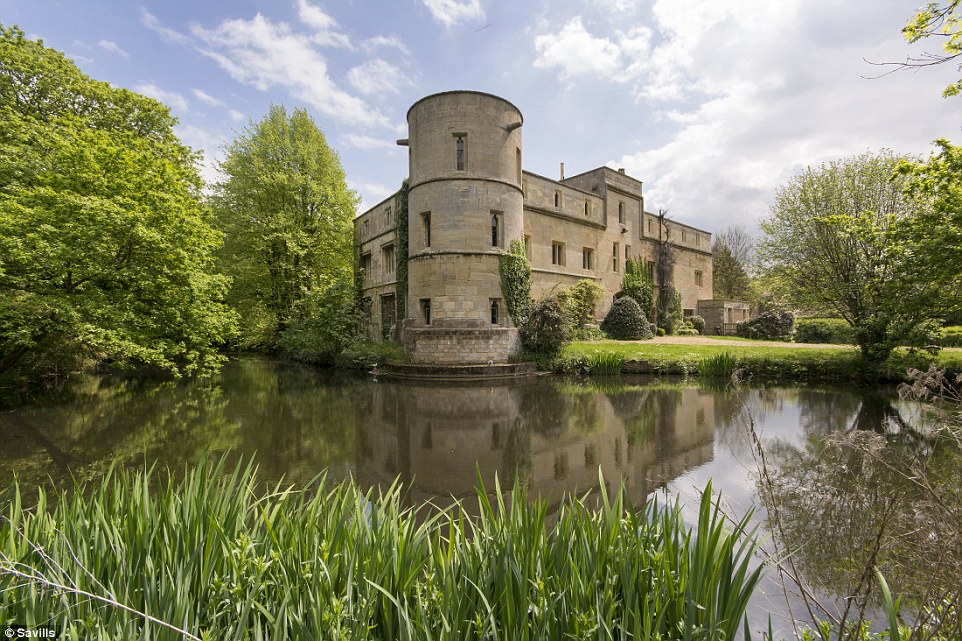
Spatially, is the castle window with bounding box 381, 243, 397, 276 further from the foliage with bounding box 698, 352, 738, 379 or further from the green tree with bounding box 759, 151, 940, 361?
the green tree with bounding box 759, 151, 940, 361

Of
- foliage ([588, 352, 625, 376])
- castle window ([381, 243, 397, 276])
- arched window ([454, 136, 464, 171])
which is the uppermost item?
arched window ([454, 136, 464, 171])

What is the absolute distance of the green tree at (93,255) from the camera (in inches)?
345

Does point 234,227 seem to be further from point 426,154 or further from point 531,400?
point 531,400

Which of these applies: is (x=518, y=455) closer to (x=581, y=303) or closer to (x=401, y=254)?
(x=401, y=254)

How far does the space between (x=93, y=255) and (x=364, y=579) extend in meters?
11.2

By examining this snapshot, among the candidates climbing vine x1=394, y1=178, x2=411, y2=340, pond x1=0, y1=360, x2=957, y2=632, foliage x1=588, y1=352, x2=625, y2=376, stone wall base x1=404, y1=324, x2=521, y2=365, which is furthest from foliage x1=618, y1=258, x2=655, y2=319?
pond x1=0, y1=360, x2=957, y2=632

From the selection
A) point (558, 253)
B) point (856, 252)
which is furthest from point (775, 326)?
point (558, 253)

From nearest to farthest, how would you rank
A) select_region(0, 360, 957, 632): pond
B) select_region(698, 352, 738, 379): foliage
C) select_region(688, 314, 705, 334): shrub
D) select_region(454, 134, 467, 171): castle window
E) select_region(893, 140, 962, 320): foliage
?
1. select_region(0, 360, 957, 632): pond
2. select_region(893, 140, 962, 320): foliage
3. select_region(698, 352, 738, 379): foliage
4. select_region(454, 134, 467, 171): castle window
5. select_region(688, 314, 705, 334): shrub

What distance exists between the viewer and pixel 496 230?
18203mm

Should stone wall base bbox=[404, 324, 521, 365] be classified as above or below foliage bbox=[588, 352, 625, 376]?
above

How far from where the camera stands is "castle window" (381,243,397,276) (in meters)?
22.8

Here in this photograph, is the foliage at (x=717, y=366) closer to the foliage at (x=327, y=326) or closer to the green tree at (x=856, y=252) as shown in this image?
the green tree at (x=856, y=252)

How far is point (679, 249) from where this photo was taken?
32219mm

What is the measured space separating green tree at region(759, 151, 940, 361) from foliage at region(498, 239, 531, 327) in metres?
10.1
